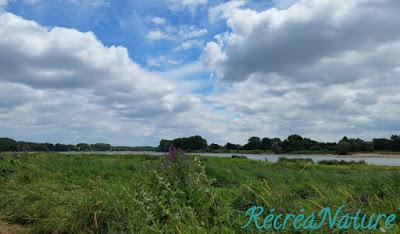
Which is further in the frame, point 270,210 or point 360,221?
point 270,210

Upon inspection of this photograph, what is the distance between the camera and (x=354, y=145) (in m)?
60.5

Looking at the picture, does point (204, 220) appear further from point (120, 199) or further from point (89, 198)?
point (89, 198)

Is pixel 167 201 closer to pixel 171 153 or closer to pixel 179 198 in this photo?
pixel 179 198

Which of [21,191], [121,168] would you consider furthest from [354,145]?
[21,191]

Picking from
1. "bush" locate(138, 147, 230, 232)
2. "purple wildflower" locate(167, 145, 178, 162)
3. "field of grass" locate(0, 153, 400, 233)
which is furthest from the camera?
"purple wildflower" locate(167, 145, 178, 162)

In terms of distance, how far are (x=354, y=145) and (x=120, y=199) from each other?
59.0m

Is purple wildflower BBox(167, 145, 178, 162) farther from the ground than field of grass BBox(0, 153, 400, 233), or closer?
farther from the ground

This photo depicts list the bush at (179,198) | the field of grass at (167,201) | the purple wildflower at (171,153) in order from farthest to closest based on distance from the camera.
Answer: the purple wildflower at (171,153) → the field of grass at (167,201) → the bush at (179,198)

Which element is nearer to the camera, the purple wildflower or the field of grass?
the field of grass

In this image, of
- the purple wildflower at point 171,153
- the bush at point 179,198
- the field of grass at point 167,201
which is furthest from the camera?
the purple wildflower at point 171,153

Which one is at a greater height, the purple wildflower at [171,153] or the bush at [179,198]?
the purple wildflower at [171,153]

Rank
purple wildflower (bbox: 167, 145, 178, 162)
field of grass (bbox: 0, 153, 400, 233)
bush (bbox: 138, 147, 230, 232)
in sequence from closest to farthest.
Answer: bush (bbox: 138, 147, 230, 232) → field of grass (bbox: 0, 153, 400, 233) → purple wildflower (bbox: 167, 145, 178, 162)

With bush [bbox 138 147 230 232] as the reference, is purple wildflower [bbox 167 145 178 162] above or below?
above

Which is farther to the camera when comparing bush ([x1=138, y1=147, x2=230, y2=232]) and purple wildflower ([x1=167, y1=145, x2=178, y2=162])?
purple wildflower ([x1=167, y1=145, x2=178, y2=162])
